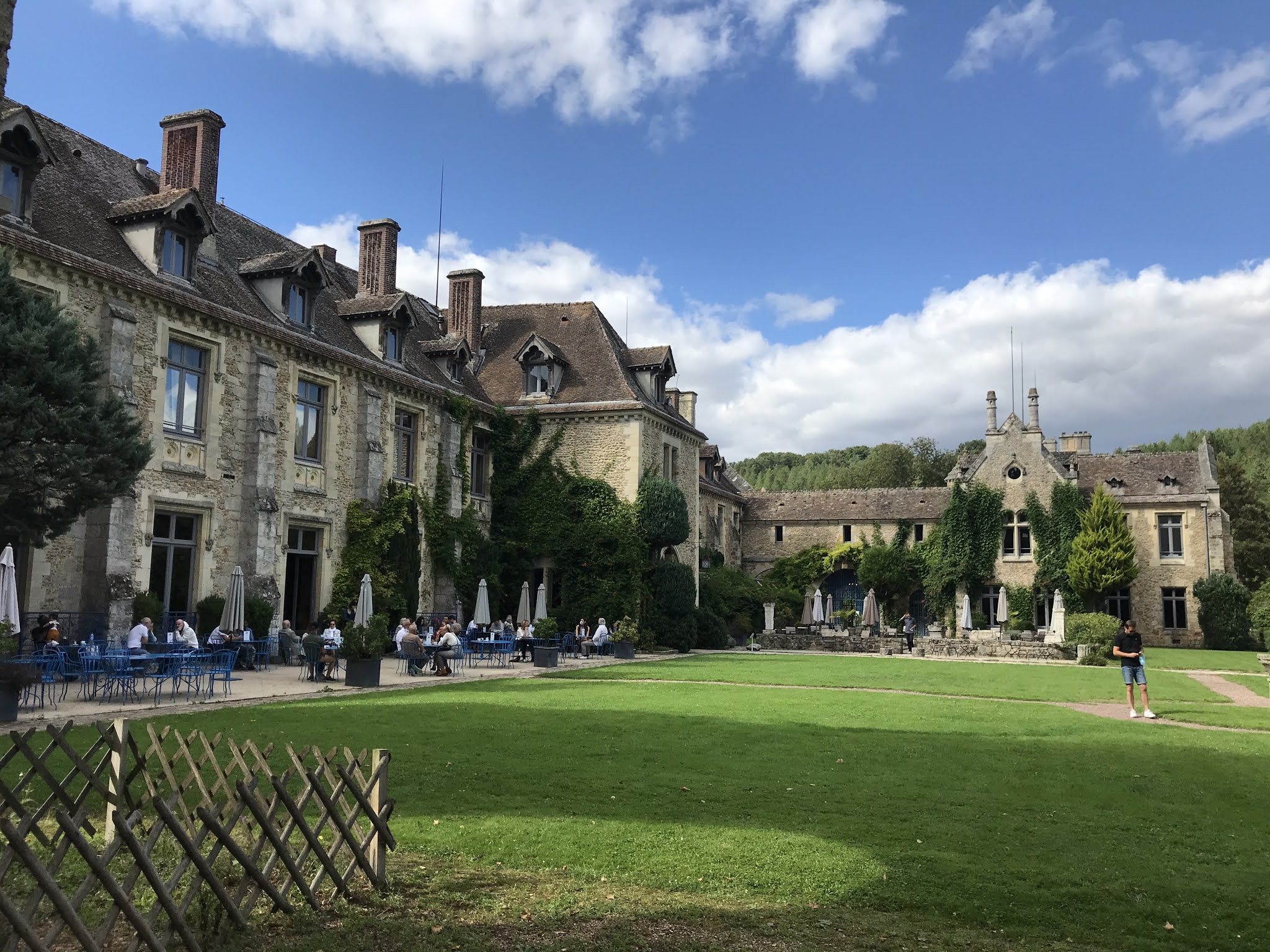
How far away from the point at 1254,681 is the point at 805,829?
888 inches

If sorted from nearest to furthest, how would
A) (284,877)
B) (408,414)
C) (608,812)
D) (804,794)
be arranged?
(284,877) < (608,812) < (804,794) < (408,414)

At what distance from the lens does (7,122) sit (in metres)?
17.4

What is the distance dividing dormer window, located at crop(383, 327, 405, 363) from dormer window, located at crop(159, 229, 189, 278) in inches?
275

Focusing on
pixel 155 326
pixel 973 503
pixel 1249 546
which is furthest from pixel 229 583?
pixel 1249 546

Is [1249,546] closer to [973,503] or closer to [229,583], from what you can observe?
[973,503]

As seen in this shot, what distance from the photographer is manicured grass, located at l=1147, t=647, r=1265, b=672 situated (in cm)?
2984

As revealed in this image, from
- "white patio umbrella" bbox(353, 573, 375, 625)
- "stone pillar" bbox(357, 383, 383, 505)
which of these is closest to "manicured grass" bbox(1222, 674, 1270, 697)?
"white patio umbrella" bbox(353, 573, 375, 625)

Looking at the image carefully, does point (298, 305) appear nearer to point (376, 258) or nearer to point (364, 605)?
point (376, 258)

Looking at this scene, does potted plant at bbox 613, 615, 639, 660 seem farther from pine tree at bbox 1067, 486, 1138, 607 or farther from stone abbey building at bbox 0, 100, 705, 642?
pine tree at bbox 1067, 486, 1138, 607

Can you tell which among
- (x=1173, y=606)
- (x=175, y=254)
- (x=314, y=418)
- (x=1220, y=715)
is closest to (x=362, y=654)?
(x=314, y=418)

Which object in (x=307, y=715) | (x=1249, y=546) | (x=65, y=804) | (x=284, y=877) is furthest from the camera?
(x=1249, y=546)

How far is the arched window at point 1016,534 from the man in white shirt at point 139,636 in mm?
38393

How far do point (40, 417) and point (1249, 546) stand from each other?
190ft

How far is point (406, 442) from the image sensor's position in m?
29.0
